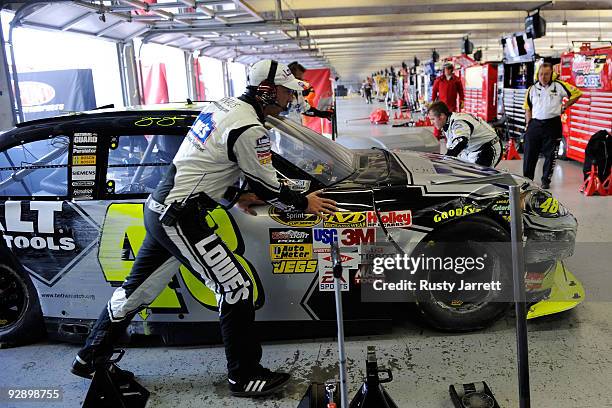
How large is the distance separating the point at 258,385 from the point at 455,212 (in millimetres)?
1372

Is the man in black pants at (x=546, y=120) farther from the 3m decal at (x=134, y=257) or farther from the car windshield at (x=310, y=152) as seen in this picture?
the 3m decal at (x=134, y=257)

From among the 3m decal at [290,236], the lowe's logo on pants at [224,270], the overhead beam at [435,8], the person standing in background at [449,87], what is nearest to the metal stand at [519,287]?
the 3m decal at [290,236]

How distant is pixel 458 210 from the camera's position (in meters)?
2.96

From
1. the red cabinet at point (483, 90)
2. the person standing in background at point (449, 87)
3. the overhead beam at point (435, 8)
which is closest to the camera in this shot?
the overhead beam at point (435, 8)

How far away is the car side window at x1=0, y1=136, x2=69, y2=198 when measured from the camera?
308cm

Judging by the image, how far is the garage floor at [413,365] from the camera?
2.64 metres

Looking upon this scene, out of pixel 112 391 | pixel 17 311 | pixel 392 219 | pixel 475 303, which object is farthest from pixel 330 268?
pixel 17 311

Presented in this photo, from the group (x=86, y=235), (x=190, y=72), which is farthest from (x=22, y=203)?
(x=190, y=72)

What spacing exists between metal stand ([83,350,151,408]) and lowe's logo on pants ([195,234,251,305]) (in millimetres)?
625

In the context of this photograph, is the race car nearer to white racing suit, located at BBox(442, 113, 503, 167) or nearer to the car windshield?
the car windshield

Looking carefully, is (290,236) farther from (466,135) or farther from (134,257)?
(466,135)

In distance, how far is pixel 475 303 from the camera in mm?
3164

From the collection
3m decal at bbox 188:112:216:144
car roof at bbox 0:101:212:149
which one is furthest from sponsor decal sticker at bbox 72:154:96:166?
3m decal at bbox 188:112:216:144

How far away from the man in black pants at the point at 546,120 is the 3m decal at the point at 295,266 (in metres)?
5.06
